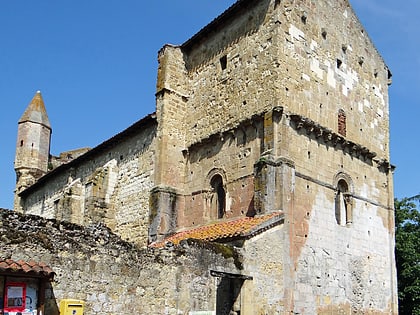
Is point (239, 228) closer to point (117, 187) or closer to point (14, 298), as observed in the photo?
point (14, 298)

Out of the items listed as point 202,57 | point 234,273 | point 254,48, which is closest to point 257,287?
point 234,273

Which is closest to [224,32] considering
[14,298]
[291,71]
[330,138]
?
[291,71]

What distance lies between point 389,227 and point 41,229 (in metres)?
13.9

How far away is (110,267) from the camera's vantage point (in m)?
11.1

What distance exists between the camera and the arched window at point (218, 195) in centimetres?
1805

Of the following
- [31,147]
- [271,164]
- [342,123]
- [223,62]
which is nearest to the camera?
[271,164]

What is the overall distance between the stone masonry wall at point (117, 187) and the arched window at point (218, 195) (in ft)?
8.35

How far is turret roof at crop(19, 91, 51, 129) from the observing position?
117 feet

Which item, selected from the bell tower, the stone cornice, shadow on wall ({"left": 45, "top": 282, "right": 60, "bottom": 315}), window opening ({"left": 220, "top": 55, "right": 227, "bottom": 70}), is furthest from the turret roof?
shadow on wall ({"left": 45, "top": 282, "right": 60, "bottom": 315})

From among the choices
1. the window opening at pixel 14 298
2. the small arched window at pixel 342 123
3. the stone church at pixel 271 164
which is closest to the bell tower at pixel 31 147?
the stone church at pixel 271 164

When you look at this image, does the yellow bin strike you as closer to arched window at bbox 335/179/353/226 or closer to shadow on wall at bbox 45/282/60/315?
shadow on wall at bbox 45/282/60/315

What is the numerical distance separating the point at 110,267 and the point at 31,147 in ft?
85.5

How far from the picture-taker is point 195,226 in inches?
730

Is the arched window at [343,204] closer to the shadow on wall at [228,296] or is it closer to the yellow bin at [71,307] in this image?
the shadow on wall at [228,296]
